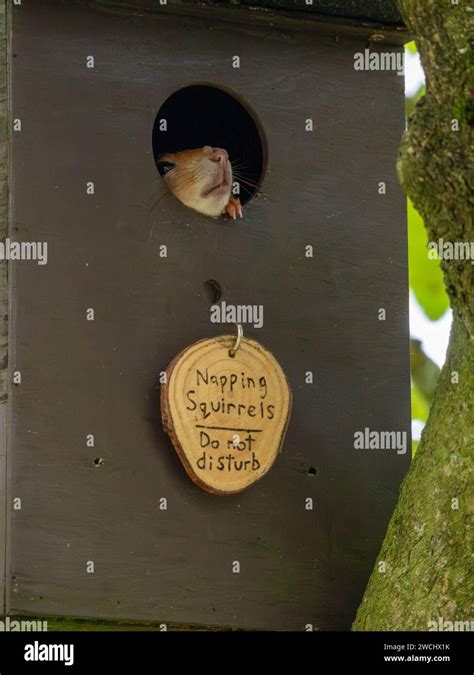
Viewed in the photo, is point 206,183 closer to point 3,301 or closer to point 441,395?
point 3,301

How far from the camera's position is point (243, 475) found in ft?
15.1

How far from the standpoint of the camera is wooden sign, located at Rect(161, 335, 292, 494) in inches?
178

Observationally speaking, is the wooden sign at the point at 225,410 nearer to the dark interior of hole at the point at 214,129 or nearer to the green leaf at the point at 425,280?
the dark interior of hole at the point at 214,129

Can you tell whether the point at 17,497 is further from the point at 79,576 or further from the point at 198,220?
the point at 198,220

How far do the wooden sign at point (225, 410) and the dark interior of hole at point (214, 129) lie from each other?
588 mm

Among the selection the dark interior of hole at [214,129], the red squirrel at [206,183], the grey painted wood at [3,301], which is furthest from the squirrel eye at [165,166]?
→ the grey painted wood at [3,301]

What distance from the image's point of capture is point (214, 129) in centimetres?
566

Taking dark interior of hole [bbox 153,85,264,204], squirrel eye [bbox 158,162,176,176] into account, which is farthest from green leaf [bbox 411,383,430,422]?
squirrel eye [bbox 158,162,176,176]

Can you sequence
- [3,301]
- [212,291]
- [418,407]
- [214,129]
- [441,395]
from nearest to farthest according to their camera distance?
[441,395] < [3,301] < [212,291] < [214,129] < [418,407]

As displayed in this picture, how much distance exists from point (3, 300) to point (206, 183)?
0.74 metres

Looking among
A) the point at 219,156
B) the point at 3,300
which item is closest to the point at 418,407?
the point at 219,156

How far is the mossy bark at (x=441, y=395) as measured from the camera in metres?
3.92

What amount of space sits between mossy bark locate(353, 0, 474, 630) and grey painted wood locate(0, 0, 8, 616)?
0.93 metres

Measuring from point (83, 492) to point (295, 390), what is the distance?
697mm
